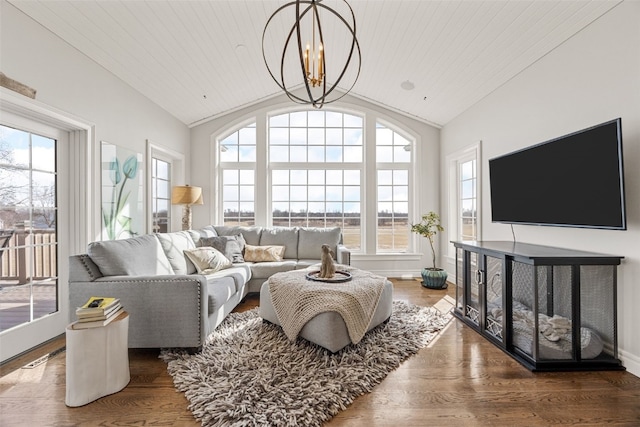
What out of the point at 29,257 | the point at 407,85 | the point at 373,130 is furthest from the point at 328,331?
the point at 373,130

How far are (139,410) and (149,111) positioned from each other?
3375 millimetres

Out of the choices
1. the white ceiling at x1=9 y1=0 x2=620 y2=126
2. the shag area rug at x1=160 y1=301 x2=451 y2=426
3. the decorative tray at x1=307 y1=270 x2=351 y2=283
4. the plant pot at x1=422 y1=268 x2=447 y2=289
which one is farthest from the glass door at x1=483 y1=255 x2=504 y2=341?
the white ceiling at x1=9 y1=0 x2=620 y2=126

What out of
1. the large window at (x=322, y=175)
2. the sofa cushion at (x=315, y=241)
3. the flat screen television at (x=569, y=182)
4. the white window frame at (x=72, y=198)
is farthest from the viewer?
the large window at (x=322, y=175)

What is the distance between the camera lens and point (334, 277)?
2715 millimetres

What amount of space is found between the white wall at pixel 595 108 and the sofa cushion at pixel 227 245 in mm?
3110

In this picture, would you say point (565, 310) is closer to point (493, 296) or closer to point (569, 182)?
point (493, 296)

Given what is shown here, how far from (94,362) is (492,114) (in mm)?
4274

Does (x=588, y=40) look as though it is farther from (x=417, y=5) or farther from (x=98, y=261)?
(x=98, y=261)

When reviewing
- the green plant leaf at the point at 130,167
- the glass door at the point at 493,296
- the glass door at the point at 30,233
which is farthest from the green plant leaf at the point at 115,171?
the glass door at the point at 493,296

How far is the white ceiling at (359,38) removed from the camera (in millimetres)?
2418

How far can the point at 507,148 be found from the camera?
3.29m

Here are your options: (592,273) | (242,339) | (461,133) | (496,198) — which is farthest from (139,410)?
(461,133)

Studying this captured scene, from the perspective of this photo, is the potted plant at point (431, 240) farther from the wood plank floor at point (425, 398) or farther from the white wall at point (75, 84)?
the white wall at point (75, 84)

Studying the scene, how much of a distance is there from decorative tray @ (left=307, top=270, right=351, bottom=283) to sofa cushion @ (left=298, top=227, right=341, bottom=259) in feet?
4.35
